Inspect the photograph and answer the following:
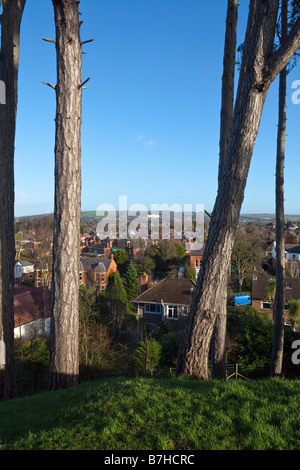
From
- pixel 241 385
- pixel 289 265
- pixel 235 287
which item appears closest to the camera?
pixel 241 385

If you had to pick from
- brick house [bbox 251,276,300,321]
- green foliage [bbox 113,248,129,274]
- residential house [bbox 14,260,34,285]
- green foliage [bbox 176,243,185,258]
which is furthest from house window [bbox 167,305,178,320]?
green foliage [bbox 113,248,129,274]

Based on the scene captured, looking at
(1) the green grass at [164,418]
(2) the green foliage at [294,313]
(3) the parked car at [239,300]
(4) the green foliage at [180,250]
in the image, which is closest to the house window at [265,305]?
(3) the parked car at [239,300]

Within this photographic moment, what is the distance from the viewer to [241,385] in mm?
3846

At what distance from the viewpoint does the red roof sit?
17.9 m

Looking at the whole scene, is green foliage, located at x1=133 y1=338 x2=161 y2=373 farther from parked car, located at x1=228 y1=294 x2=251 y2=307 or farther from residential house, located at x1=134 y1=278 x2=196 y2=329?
parked car, located at x1=228 y1=294 x2=251 y2=307

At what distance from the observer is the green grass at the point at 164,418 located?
264 cm

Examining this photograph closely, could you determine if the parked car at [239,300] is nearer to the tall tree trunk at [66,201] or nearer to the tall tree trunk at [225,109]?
the tall tree trunk at [225,109]

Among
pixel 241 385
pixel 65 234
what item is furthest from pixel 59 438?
pixel 65 234

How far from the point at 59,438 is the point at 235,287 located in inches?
1271

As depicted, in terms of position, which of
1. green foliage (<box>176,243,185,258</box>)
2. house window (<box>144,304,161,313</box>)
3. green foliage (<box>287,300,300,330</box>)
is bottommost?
house window (<box>144,304,161,313</box>)

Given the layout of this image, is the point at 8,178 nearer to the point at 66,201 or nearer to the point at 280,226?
the point at 66,201

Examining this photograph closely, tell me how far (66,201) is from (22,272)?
32.7 metres

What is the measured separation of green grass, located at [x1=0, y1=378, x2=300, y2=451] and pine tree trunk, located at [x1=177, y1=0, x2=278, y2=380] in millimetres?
663

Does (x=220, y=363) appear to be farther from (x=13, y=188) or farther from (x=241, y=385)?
(x=13, y=188)
